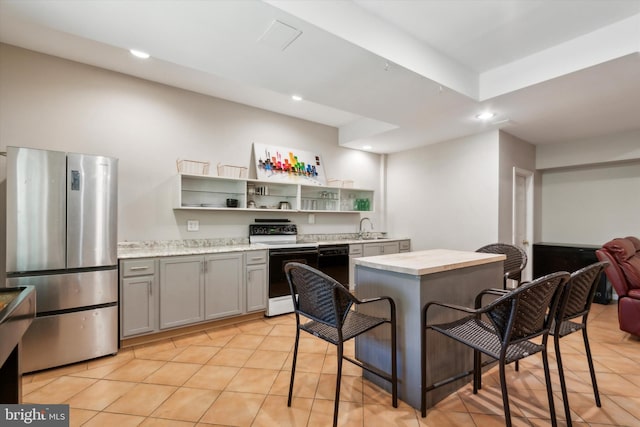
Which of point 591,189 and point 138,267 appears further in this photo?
point 591,189

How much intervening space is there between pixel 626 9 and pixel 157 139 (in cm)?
441

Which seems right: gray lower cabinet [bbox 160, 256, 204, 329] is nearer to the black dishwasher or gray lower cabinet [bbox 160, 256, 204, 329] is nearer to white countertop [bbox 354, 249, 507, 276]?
the black dishwasher

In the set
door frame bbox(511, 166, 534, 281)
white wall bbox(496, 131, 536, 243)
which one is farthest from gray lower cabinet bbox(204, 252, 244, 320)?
door frame bbox(511, 166, 534, 281)

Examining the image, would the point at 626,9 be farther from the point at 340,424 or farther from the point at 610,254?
the point at 340,424

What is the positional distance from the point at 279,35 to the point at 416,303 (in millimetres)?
2032

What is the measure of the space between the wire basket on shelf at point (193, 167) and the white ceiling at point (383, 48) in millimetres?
914

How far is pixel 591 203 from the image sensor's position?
16.3ft

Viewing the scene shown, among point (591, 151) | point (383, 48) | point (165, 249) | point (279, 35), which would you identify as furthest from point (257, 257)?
point (591, 151)

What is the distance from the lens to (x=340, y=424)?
1.78 metres

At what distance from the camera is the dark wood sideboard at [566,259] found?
14.4 feet

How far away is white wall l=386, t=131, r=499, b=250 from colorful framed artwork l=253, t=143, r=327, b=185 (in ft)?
5.20

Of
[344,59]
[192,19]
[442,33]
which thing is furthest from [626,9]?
[192,19]

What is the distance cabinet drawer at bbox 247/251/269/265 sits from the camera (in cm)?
355

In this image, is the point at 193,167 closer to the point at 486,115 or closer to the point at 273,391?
the point at 273,391
